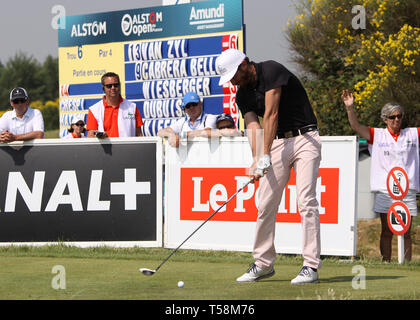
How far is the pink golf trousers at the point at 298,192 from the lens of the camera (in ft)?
20.5

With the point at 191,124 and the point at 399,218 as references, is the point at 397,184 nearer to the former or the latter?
the point at 399,218

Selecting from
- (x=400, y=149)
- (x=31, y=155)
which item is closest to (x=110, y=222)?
(x=31, y=155)

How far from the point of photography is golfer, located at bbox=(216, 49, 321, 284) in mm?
6098

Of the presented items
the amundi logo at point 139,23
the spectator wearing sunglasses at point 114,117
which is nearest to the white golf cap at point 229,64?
the spectator wearing sunglasses at point 114,117

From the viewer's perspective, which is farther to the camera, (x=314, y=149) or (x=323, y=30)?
(x=323, y=30)

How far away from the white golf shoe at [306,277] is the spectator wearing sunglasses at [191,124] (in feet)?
12.1

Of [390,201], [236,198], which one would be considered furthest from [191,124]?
[390,201]

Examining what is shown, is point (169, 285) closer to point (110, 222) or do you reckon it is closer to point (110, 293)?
point (110, 293)

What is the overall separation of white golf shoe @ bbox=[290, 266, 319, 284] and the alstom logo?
30.1 ft

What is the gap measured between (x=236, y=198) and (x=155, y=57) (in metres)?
7.65

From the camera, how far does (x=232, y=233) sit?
9180 millimetres

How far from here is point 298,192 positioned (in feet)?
20.7

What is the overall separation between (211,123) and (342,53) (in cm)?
1504

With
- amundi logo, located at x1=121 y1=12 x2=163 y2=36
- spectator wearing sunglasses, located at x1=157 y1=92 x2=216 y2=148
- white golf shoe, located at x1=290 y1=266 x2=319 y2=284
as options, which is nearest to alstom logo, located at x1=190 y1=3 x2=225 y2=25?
amundi logo, located at x1=121 y1=12 x2=163 y2=36
